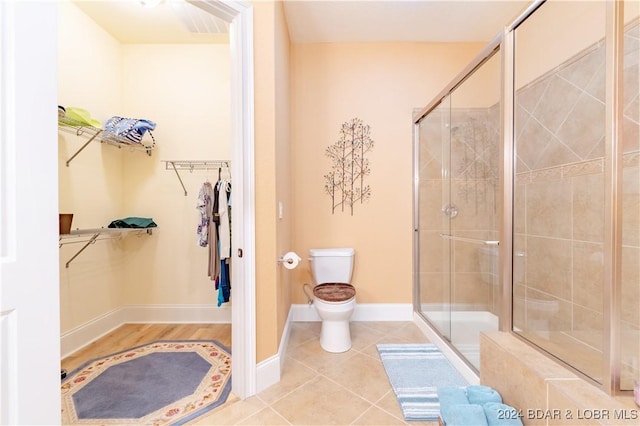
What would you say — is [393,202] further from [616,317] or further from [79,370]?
[79,370]

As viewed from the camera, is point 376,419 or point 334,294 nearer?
point 376,419

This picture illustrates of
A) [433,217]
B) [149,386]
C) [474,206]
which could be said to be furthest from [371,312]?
[149,386]

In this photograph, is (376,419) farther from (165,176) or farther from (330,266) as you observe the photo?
(165,176)

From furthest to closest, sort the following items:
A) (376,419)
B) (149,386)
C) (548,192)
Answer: (548,192) < (149,386) < (376,419)

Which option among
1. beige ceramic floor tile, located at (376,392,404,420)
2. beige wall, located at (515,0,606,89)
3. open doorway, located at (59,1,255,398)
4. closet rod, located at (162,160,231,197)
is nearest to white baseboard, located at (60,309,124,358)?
open doorway, located at (59,1,255,398)

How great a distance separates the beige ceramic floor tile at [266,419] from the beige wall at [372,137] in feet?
3.86

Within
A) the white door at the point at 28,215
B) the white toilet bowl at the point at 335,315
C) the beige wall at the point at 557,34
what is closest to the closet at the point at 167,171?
the white toilet bowl at the point at 335,315

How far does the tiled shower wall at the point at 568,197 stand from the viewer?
3.98 ft

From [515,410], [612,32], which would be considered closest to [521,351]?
[515,410]

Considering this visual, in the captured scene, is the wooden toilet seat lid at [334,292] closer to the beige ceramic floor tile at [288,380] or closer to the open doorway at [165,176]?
the beige ceramic floor tile at [288,380]

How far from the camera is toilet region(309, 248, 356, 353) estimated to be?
188 centimetres

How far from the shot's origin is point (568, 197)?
5.31ft

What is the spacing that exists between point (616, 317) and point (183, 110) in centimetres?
307

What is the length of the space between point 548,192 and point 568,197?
121 millimetres
